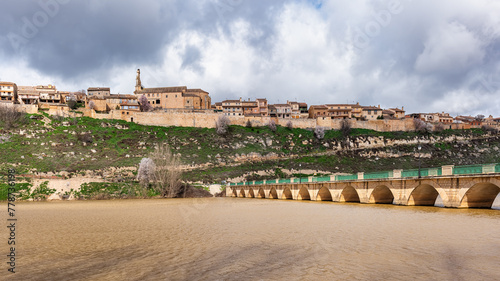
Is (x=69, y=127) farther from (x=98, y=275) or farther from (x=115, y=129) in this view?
(x=98, y=275)

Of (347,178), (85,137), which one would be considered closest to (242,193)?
(347,178)

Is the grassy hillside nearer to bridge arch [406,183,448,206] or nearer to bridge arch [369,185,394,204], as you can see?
bridge arch [369,185,394,204]

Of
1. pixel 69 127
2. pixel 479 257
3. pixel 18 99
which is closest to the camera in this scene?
pixel 479 257

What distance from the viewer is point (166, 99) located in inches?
5157

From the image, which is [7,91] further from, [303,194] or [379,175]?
[379,175]

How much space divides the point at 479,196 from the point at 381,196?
1179cm

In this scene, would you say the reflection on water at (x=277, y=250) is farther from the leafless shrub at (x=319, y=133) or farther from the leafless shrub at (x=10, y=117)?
the leafless shrub at (x=319, y=133)

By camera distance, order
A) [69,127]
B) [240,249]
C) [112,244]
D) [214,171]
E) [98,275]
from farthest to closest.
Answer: [69,127], [214,171], [112,244], [240,249], [98,275]

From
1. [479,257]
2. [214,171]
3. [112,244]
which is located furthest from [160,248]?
[214,171]

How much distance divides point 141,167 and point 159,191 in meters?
6.93

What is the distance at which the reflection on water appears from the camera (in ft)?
40.7

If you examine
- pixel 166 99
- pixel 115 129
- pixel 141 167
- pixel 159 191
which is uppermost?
pixel 166 99

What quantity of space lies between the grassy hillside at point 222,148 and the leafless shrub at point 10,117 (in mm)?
946

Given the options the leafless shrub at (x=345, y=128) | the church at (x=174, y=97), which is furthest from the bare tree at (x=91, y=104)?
the leafless shrub at (x=345, y=128)
